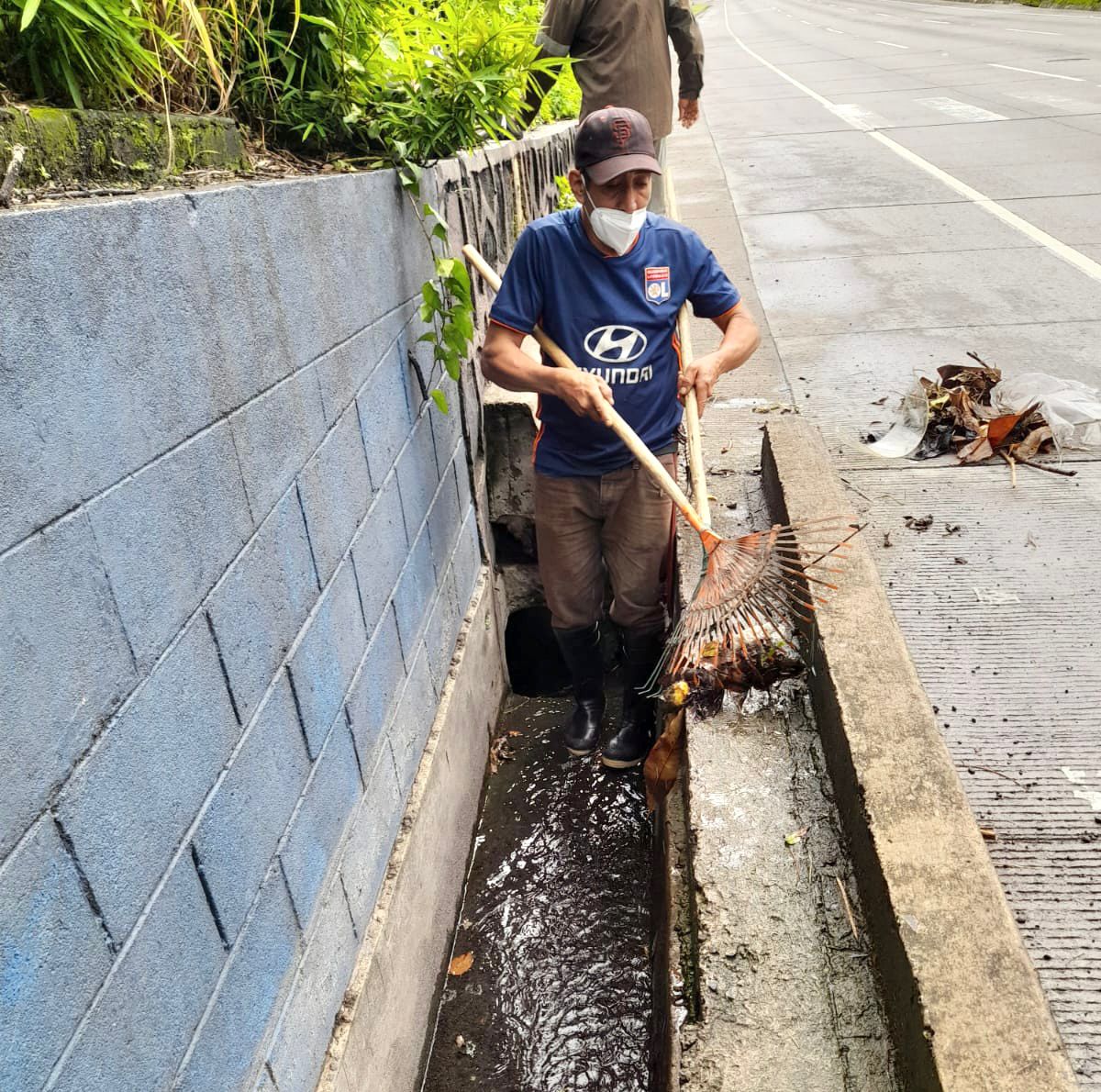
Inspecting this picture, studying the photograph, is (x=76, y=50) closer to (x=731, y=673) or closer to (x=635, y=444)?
(x=635, y=444)

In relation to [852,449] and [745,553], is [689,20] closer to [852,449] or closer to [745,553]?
[852,449]

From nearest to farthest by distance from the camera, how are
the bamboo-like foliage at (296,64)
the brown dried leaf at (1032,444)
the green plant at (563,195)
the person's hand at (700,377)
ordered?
the bamboo-like foliage at (296,64), the person's hand at (700,377), the brown dried leaf at (1032,444), the green plant at (563,195)

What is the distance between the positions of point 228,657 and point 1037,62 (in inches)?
836

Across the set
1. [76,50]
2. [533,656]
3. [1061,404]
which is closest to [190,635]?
[76,50]

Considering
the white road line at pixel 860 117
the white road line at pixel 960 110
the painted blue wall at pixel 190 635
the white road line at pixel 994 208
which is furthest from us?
the white road line at pixel 860 117

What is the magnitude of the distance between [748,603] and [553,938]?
1.48 metres

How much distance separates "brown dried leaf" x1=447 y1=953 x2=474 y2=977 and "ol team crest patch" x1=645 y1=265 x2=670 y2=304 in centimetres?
249

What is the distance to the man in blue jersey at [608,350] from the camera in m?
3.07

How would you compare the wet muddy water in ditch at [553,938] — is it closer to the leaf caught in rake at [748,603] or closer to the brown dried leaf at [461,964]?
the brown dried leaf at [461,964]

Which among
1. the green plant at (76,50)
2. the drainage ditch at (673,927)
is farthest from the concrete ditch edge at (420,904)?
the green plant at (76,50)

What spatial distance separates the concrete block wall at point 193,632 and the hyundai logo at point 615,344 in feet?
2.62

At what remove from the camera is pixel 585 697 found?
436 cm

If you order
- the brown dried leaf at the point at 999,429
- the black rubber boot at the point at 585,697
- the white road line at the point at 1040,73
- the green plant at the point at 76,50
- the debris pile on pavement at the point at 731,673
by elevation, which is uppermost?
the green plant at the point at 76,50

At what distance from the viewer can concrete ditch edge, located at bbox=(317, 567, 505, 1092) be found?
2.39 m
